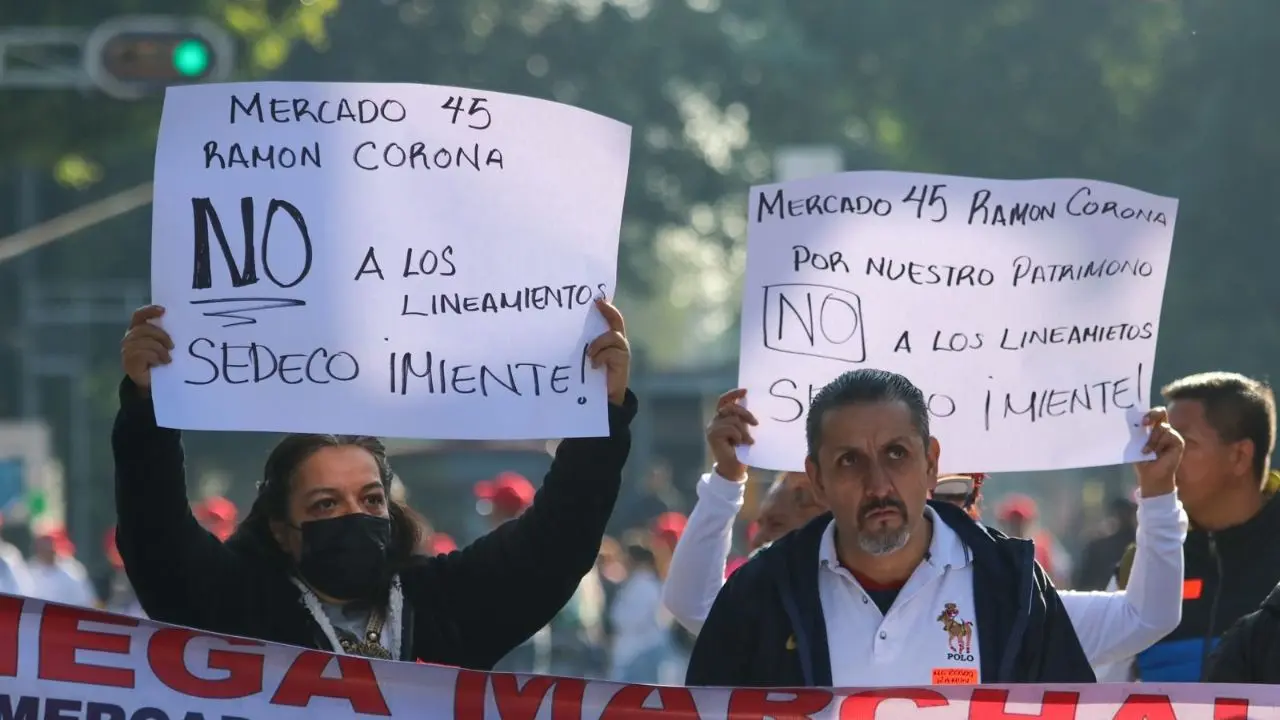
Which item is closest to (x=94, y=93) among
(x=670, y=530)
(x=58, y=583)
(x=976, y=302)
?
(x=58, y=583)

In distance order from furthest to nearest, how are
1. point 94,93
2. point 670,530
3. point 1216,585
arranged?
point 94,93 < point 670,530 < point 1216,585

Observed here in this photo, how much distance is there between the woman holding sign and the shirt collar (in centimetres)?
51

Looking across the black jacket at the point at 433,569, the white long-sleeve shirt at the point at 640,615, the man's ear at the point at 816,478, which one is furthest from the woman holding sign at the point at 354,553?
the white long-sleeve shirt at the point at 640,615

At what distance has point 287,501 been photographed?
473 centimetres

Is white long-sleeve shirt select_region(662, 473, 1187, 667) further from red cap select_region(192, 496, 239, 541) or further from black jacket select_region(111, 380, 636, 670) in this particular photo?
red cap select_region(192, 496, 239, 541)

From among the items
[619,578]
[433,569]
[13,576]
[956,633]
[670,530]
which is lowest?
[956,633]

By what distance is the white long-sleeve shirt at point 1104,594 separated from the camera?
4.75 metres

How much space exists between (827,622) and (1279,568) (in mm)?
1596

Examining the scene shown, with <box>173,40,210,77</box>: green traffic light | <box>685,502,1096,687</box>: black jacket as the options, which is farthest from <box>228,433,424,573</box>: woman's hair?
<box>173,40,210,77</box>: green traffic light

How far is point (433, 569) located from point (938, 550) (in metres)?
1.07

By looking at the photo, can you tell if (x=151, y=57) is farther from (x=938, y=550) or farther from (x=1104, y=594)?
(x=938, y=550)

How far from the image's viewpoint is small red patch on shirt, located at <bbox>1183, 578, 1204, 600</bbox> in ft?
18.2

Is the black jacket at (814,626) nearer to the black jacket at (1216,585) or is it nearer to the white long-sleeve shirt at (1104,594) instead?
the white long-sleeve shirt at (1104,594)

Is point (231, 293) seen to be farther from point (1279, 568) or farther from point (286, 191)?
point (1279, 568)
